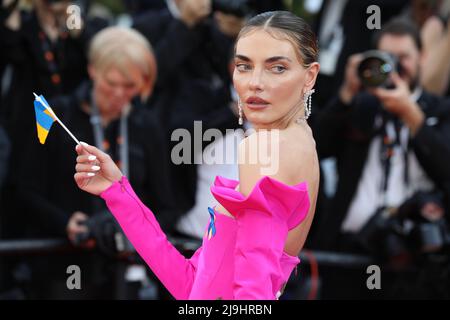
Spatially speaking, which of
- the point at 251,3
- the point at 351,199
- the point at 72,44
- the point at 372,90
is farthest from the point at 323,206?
the point at 72,44

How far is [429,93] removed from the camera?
517 cm

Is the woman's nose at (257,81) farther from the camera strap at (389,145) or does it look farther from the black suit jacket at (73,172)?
the camera strap at (389,145)

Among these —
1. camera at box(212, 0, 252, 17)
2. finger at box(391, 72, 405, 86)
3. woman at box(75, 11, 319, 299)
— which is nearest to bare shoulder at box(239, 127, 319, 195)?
woman at box(75, 11, 319, 299)

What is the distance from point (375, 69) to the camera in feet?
16.0

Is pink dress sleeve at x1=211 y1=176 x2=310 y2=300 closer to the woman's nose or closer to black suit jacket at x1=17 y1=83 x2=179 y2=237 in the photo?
the woman's nose

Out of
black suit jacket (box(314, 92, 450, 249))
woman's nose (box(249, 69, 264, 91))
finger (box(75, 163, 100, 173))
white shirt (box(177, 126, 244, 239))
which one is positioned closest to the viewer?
woman's nose (box(249, 69, 264, 91))

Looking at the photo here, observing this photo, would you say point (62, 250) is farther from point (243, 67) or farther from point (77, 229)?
point (243, 67)

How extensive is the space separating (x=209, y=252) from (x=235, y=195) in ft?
0.81

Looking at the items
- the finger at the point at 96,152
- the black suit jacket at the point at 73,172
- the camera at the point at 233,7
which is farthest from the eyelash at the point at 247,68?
the camera at the point at 233,7

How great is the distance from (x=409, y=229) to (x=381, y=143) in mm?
498

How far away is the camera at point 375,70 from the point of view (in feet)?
16.0

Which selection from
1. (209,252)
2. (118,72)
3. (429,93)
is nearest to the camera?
(209,252)

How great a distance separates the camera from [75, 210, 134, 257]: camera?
15.3 ft

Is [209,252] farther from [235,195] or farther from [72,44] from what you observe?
[72,44]
